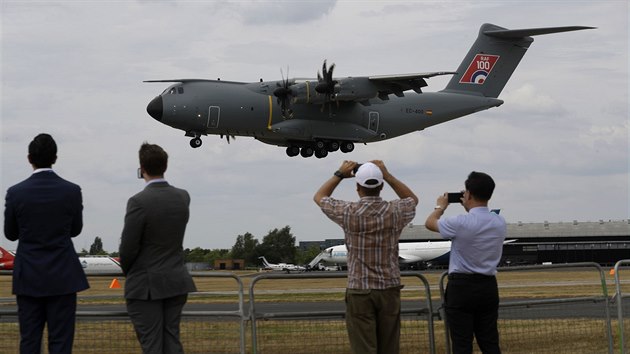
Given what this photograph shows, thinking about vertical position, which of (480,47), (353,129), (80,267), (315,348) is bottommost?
(315,348)

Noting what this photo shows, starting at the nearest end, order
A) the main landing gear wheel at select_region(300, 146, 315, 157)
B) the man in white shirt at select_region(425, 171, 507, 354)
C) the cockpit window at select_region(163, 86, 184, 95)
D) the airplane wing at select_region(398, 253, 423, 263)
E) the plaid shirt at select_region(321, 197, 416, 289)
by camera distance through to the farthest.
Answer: the plaid shirt at select_region(321, 197, 416, 289)
the man in white shirt at select_region(425, 171, 507, 354)
the cockpit window at select_region(163, 86, 184, 95)
the main landing gear wheel at select_region(300, 146, 315, 157)
the airplane wing at select_region(398, 253, 423, 263)

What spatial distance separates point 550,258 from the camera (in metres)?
104

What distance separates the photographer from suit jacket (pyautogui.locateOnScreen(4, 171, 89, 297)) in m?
8.08

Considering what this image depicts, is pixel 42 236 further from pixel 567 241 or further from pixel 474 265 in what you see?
pixel 567 241

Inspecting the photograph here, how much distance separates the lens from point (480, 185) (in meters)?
9.37

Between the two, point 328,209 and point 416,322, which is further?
point 416,322

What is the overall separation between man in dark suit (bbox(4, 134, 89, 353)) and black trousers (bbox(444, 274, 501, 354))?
11.4 ft


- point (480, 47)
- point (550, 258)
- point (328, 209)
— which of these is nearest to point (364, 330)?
point (328, 209)

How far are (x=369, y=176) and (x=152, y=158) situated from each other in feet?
6.14

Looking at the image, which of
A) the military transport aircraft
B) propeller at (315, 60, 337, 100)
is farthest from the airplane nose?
propeller at (315, 60, 337, 100)

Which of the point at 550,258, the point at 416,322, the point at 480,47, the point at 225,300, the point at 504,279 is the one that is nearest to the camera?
the point at 416,322

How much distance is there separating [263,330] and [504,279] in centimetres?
3305

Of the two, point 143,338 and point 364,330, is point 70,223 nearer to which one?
point 143,338

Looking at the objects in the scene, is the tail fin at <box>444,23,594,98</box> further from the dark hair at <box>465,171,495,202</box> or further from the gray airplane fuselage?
the dark hair at <box>465,171,495,202</box>
